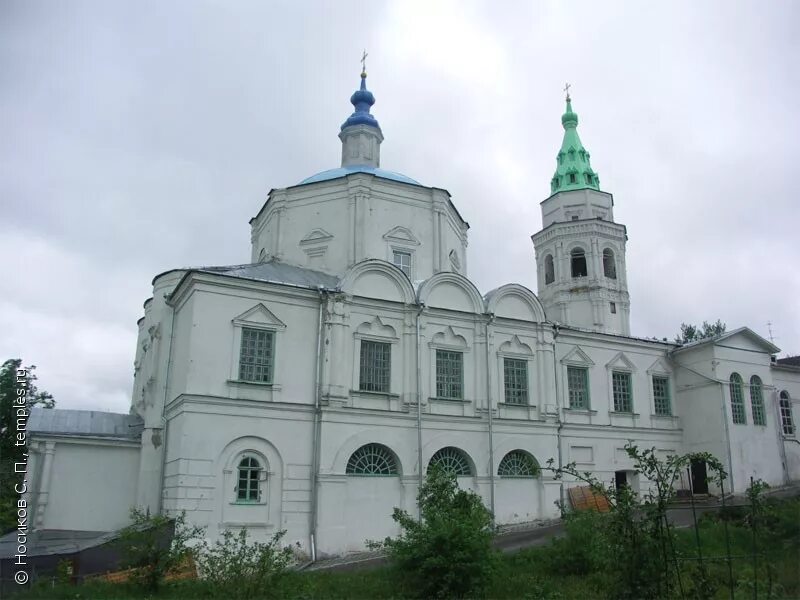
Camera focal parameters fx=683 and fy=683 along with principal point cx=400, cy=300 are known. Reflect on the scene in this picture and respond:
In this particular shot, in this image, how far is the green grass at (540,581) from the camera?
10.9 meters

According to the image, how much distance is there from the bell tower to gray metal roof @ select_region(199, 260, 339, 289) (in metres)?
12.9

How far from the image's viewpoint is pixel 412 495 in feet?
64.6

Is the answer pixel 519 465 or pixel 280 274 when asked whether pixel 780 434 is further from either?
pixel 280 274

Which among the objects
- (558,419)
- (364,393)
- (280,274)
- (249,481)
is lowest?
(249,481)

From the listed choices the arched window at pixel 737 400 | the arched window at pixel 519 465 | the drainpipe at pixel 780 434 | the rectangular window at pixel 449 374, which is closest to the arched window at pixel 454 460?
the arched window at pixel 519 465

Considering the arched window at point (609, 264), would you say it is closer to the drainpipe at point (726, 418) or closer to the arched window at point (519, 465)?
the drainpipe at point (726, 418)

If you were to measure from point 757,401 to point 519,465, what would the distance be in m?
Result: 11.1

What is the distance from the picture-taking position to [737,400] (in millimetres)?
25734

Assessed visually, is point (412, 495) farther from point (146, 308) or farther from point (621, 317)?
point (621, 317)

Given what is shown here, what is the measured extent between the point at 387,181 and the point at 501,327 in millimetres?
6385

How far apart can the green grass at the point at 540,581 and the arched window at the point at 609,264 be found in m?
17.3

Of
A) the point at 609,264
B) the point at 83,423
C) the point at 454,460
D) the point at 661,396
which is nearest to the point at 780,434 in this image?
the point at 661,396

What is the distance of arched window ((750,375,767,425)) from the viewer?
2619 centimetres

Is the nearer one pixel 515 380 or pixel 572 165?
pixel 515 380
